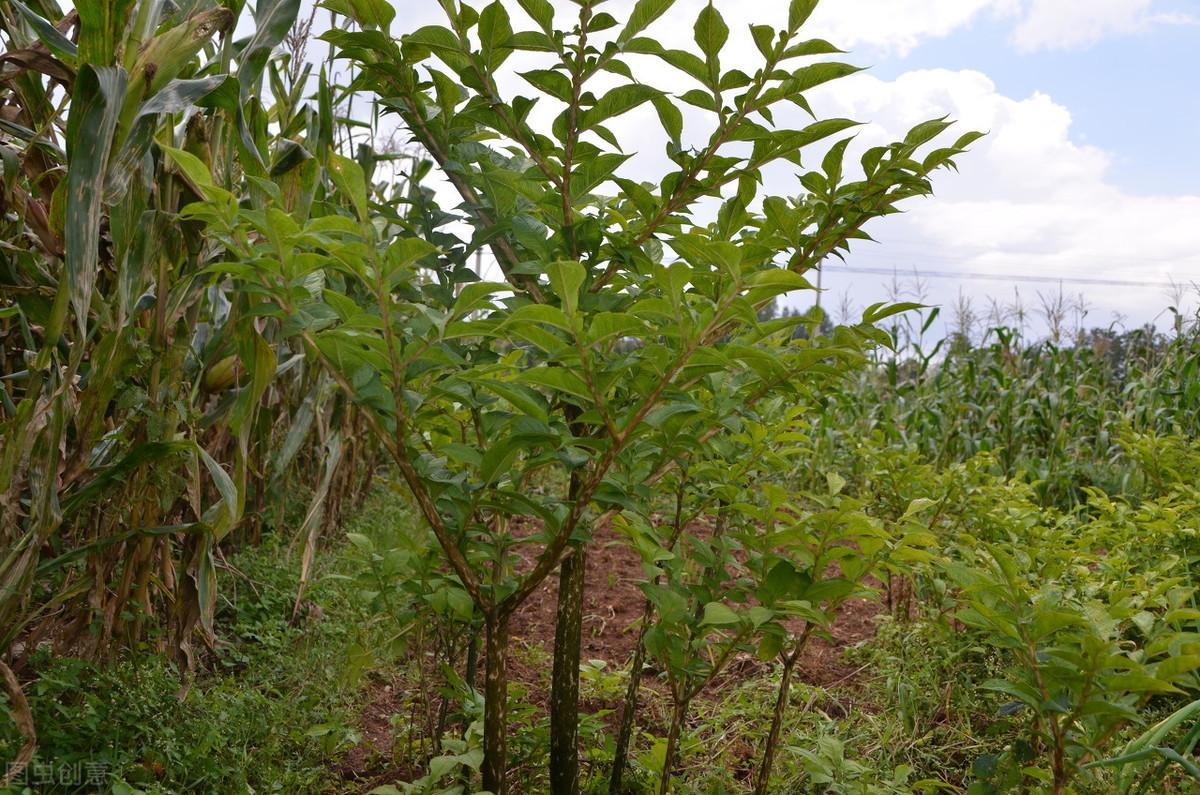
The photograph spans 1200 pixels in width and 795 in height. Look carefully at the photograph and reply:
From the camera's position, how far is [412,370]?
1.25 metres

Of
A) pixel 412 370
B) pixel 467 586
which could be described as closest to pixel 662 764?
pixel 467 586

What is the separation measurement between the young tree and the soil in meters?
0.43

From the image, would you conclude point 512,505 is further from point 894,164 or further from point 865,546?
point 894,164

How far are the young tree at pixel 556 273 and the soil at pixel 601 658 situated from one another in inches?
17.1

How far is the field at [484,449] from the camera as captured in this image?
50.2 inches

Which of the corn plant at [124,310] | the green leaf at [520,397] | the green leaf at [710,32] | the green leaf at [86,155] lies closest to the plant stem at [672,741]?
the green leaf at [520,397]

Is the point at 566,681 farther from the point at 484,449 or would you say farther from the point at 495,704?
the point at 484,449

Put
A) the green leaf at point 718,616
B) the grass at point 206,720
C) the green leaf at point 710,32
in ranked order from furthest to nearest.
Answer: the grass at point 206,720, the green leaf at point 718,616, the green leaf at point 710,32

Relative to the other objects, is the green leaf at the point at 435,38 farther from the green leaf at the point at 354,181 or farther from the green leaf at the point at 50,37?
the green leaf at the point at 50,37

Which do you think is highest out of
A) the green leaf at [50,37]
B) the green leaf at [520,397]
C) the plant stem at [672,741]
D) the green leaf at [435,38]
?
the green leaf at [50,37]

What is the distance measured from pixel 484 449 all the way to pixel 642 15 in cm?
77

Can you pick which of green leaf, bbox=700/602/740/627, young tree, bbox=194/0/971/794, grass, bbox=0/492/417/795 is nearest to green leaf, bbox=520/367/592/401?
young tree, bbox=194/0/971/794

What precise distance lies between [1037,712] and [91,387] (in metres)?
1.86

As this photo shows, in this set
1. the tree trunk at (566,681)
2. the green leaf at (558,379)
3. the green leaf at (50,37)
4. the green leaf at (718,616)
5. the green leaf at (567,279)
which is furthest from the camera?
the tree trunk at (566,681)
